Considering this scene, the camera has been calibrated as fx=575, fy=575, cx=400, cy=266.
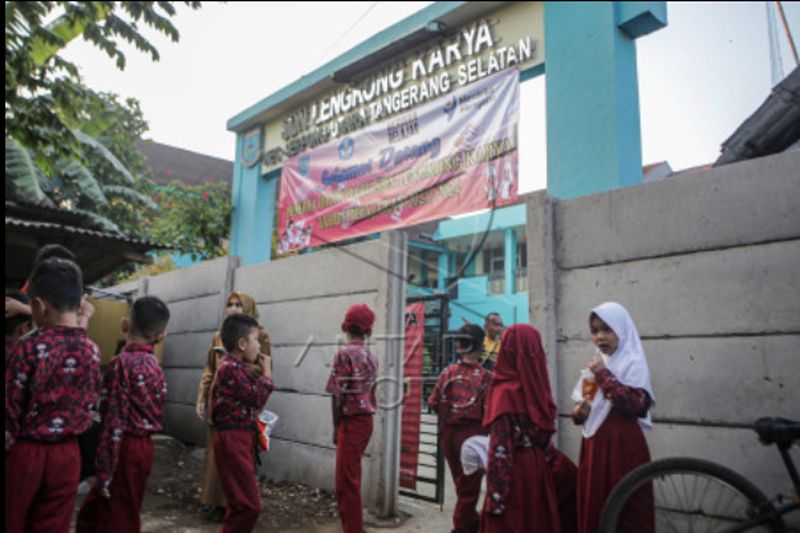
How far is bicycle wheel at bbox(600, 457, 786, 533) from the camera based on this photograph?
2330 millimetres

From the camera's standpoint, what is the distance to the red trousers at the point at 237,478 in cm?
302

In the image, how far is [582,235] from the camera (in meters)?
3.60

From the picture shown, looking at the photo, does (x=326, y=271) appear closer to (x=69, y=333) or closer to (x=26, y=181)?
(x=69, y=333)

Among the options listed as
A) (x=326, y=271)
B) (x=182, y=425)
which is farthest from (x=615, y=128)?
(x=182, y=425)

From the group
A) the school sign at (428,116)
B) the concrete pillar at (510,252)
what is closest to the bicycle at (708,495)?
the school sign at (428,116)

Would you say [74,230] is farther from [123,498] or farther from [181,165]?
[181,165]

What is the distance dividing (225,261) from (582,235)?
445cm

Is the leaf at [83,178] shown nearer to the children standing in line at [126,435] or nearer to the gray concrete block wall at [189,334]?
the gray concrete block wall at [189,334]

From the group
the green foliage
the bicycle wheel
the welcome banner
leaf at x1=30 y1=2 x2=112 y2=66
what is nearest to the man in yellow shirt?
the welcome banner

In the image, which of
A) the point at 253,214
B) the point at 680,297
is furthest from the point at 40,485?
the point at 253,214

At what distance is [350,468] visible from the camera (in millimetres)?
3668

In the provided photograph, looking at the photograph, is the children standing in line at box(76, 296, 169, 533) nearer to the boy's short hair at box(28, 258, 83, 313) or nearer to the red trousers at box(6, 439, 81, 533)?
the red trousers at box(6, 439, 81, 533)

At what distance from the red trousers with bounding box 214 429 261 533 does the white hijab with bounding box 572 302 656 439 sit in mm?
1773

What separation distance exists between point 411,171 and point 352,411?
279cm
